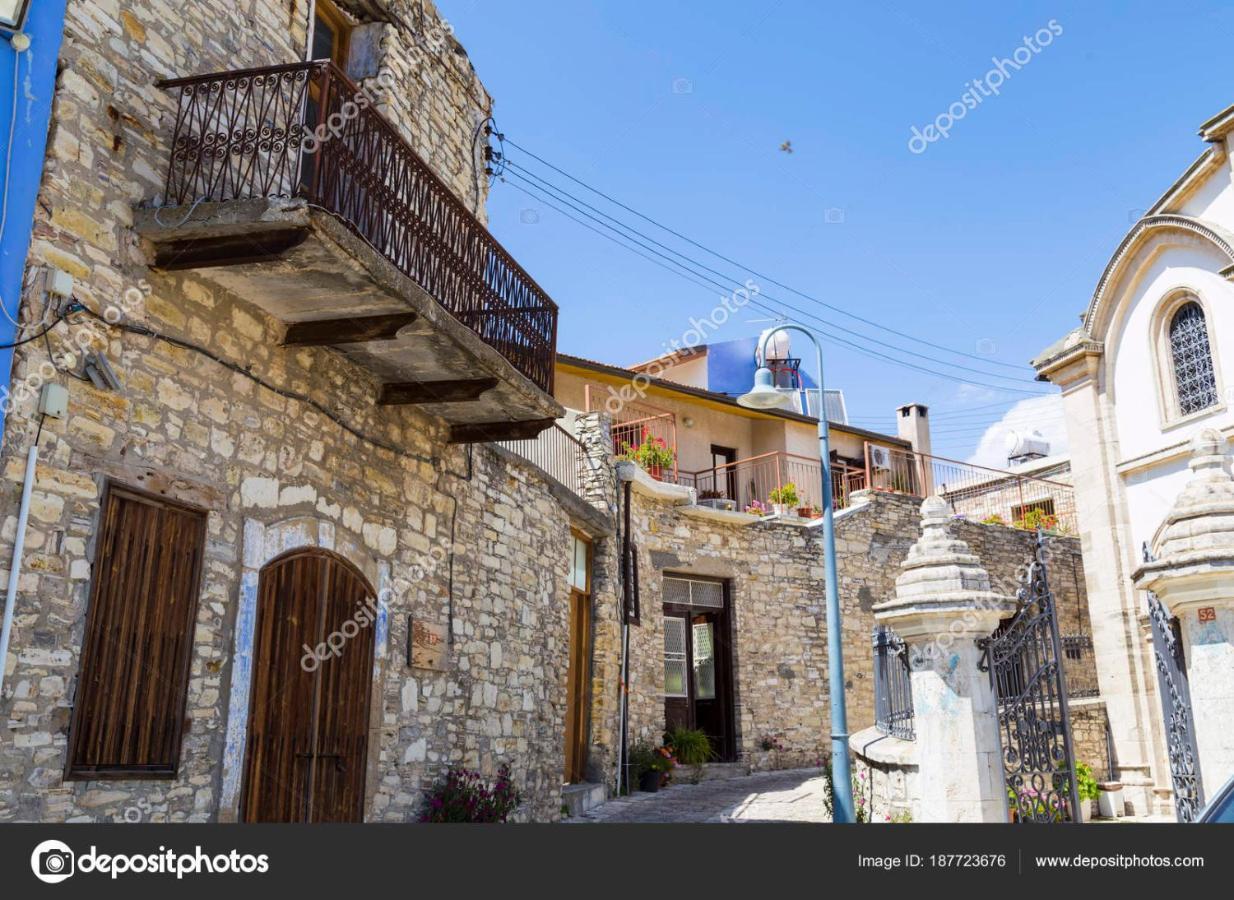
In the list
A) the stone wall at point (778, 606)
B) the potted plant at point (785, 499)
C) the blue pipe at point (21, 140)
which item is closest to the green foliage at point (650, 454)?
the stone wall at point (778, 606)

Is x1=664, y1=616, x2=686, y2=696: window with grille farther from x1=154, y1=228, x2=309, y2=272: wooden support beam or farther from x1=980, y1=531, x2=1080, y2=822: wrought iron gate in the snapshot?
x1=154, y1=228, x2=309, y2=272: wooden support beam

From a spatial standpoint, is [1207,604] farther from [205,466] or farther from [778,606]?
[778,606]

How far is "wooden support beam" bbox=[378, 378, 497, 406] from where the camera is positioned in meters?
8.77

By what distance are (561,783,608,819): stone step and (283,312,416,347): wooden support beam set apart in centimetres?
660

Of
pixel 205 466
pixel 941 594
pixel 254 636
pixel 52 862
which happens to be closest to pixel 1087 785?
pixel 941 594

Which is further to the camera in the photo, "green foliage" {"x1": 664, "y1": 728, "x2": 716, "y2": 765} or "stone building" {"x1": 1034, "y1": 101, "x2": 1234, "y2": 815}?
"green foliage" {"x1": 664, "y1": 728, "x2": 716, "y2": 765}

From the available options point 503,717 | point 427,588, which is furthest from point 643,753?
point 427,588

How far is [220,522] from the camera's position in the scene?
22.7 ft

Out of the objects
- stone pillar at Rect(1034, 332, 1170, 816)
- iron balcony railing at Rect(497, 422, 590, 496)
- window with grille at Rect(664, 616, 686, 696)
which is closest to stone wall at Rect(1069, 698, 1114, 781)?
stone pillar at Rect(1034, 332, 1170, 816)

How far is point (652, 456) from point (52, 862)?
1418cm

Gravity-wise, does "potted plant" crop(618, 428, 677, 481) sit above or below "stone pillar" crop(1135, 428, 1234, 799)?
above

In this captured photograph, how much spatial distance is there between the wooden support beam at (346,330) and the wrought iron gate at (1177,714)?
5599mm

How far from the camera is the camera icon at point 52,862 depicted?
14.7 ft

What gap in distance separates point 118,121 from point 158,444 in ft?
6.42
